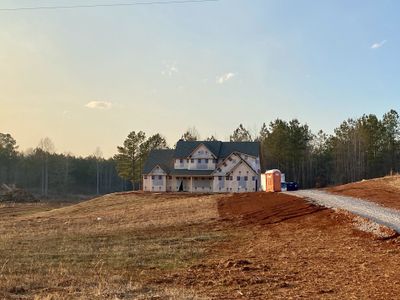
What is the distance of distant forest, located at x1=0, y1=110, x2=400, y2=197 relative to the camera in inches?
2778

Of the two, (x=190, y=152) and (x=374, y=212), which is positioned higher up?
(x=190, y=152)

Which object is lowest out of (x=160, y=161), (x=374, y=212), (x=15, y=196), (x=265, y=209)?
(x=15, y=196)

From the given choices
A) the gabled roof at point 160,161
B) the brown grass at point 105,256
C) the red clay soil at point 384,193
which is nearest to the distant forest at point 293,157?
the gabled roof at point 160,161

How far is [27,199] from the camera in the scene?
68375mm

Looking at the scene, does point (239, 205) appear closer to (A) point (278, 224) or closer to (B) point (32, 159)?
(A) point (278, 224)

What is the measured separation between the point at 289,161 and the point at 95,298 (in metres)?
69.9

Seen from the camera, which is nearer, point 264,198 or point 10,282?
point 10,282

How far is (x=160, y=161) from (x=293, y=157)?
25354 mm

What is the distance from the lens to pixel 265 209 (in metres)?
24.5

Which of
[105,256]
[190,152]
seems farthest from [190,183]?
[105,256]

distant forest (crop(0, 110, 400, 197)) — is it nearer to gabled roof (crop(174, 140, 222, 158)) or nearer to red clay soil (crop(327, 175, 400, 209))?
gabled roof (crop(174, 140, 222, 158))

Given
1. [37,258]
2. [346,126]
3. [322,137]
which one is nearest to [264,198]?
[37,258]

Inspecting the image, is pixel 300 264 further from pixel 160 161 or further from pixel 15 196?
pixel 15 196

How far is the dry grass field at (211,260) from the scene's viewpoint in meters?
8.32
